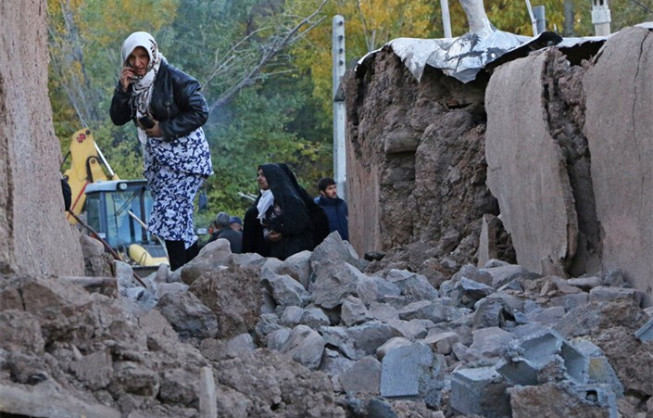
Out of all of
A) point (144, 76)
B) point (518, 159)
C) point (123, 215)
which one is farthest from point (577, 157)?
point (123, 215)

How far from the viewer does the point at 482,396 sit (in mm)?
5008

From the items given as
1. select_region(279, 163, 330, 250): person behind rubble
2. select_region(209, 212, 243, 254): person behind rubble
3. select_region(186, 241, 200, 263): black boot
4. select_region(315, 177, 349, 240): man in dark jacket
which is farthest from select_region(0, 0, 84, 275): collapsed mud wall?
select_region(209, 212, 243, 254): person behind rubble

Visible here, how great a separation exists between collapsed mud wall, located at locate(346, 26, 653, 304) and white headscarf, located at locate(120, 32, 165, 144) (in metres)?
2.13

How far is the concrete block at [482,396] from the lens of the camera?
5004 millimetres

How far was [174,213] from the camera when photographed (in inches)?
333

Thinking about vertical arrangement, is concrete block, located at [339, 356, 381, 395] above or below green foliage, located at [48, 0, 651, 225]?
below

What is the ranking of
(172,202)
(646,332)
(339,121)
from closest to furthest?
(646,332)
(172,202)
(339,121)

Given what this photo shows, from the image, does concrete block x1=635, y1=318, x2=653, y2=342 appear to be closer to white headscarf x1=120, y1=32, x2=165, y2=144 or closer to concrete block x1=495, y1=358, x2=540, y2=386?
concrete block x1=495, y1=358, x2=540, y2=386

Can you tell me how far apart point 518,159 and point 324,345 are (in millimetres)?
3143

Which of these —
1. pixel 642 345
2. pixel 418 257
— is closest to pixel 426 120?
pixel 418 257

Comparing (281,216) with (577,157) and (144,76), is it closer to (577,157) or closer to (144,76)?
(144,76)

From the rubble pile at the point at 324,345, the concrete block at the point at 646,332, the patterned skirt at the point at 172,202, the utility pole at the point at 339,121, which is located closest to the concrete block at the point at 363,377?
the rubble pile at the point at 324,345

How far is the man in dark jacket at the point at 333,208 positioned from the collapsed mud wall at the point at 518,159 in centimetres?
11

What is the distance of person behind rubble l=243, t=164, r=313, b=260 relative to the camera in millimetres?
10984
